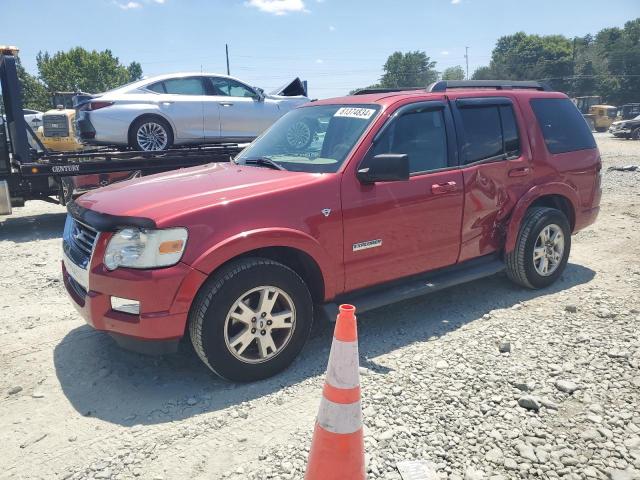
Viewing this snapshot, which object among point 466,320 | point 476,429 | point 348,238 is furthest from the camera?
point 466,320

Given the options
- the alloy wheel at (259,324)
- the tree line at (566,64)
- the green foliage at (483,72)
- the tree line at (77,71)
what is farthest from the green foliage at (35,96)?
the green foliage at (483,72)

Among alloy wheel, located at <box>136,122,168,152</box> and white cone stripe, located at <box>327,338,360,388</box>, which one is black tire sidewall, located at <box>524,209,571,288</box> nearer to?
white cone stripe, located at <box>327,338,360,388</box>

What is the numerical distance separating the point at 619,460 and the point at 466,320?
192 centimetres

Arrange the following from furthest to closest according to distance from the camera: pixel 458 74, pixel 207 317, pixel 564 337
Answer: pixel 458 74, pixel 564 337, pixel 207 317

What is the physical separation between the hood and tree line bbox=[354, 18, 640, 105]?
62.8 meters

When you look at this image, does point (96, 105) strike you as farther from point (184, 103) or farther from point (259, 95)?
point (259, 95)

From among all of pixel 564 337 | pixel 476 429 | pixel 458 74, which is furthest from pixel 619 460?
pixel 458 74

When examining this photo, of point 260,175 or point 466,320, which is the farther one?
point 466,320

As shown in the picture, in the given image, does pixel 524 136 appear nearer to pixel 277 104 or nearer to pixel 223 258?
pixel 223 258

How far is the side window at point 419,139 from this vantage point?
3.97 metres

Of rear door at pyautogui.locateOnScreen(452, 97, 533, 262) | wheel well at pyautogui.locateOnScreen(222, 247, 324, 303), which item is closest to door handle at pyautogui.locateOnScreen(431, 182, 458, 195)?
rear door at pyautogui.locateOnScreen(452, 97, 533, 262)

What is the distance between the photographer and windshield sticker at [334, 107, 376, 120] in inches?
158

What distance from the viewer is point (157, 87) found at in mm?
9359

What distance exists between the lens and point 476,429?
284 cm
